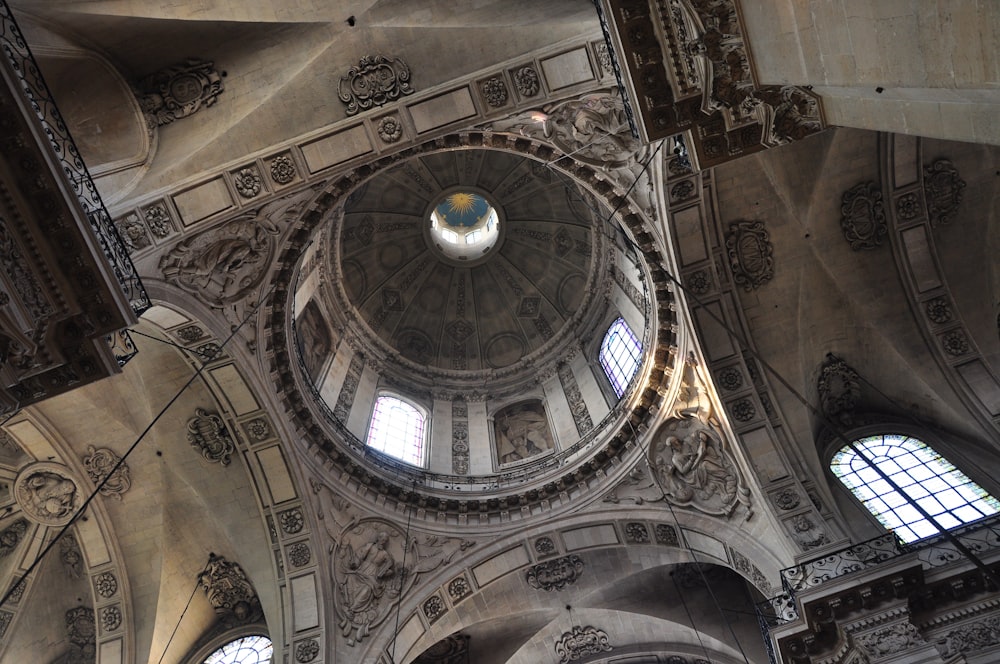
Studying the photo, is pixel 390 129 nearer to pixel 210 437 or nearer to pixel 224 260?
pixel 224 260

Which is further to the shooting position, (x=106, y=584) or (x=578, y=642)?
(x=578, y=642)

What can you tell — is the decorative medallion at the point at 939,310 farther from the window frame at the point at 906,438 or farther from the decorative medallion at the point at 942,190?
the window frame at the point at 906,438

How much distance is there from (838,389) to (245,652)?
13.8m

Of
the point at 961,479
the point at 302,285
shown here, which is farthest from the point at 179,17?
the point at 961,479

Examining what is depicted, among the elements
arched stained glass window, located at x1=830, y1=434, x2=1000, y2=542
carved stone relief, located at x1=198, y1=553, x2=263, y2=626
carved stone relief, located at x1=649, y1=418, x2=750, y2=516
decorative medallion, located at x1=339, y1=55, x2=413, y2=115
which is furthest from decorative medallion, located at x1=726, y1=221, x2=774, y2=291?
carved stone relief, located at x1=198, y1=553, x2=263, y2=626

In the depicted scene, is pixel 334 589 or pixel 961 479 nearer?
pixel 961 479

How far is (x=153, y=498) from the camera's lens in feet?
49.2

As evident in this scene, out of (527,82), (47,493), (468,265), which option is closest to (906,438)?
(527,82)

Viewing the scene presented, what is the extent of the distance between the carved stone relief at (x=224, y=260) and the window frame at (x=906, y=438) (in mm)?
Answer: 10447

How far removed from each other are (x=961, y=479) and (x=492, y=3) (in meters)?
11.6

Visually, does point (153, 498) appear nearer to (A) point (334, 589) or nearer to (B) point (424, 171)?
(A) point (334, 589)

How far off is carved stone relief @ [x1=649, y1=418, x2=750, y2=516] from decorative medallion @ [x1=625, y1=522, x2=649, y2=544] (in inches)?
35.7

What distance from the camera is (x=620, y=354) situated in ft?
58.8

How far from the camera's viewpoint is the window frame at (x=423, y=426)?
56.2 feet
